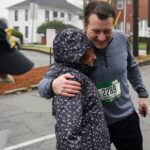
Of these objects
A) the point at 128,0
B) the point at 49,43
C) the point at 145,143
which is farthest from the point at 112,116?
the point at 128,0

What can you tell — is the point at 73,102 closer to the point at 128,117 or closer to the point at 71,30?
the point at 71,30

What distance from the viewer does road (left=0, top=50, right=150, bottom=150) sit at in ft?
20.9

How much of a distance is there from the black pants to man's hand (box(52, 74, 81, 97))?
0.77m

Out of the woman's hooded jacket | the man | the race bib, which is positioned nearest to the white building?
the man

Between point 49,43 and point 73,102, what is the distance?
37.6 feet

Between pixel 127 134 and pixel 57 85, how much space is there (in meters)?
0.91

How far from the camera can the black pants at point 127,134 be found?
3.44 m

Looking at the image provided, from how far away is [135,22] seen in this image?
17938 mm

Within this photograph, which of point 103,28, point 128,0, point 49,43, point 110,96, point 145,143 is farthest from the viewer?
point 128,0

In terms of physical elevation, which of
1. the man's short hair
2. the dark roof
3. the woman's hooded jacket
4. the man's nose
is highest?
the dark roof

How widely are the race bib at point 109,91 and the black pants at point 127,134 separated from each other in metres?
0.22

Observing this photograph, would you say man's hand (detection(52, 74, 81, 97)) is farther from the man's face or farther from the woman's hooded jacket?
the man's face

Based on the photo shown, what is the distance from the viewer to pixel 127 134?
137 inches

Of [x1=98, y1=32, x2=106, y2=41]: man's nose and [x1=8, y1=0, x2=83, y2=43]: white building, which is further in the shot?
[x1=8, y1=0, x2=83, y2=43]: white building
